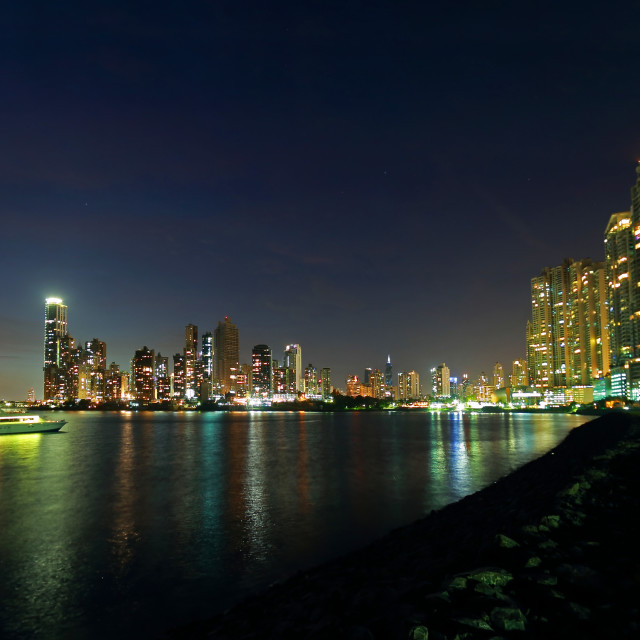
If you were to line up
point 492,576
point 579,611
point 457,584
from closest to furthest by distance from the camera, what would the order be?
point 579,611 < point 457,584 < point 492,576

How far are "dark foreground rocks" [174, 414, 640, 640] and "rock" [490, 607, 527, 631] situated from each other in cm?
1

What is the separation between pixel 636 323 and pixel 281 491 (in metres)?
172

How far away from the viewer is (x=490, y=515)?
15898mm

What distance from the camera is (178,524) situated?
810 inches

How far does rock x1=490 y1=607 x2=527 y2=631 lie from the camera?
20.9 ft

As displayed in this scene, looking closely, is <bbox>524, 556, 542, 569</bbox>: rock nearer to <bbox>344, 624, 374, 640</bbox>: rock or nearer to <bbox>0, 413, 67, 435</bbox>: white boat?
<bbox>344, 624, 374, 640</bbox>: rock

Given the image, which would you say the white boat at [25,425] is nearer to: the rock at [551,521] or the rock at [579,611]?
the rock at [551,521]

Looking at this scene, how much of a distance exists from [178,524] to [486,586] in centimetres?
1602

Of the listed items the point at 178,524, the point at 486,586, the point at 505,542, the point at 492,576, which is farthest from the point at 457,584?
the point at 178,524

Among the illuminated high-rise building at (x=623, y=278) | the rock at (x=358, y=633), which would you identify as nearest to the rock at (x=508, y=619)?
the rock at (x=358, y=633)

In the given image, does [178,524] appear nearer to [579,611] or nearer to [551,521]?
[551,521]

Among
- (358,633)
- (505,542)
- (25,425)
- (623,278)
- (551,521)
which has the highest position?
(623,278)

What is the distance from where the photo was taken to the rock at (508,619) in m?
6.38

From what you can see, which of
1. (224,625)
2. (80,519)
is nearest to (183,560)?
(224,625)
